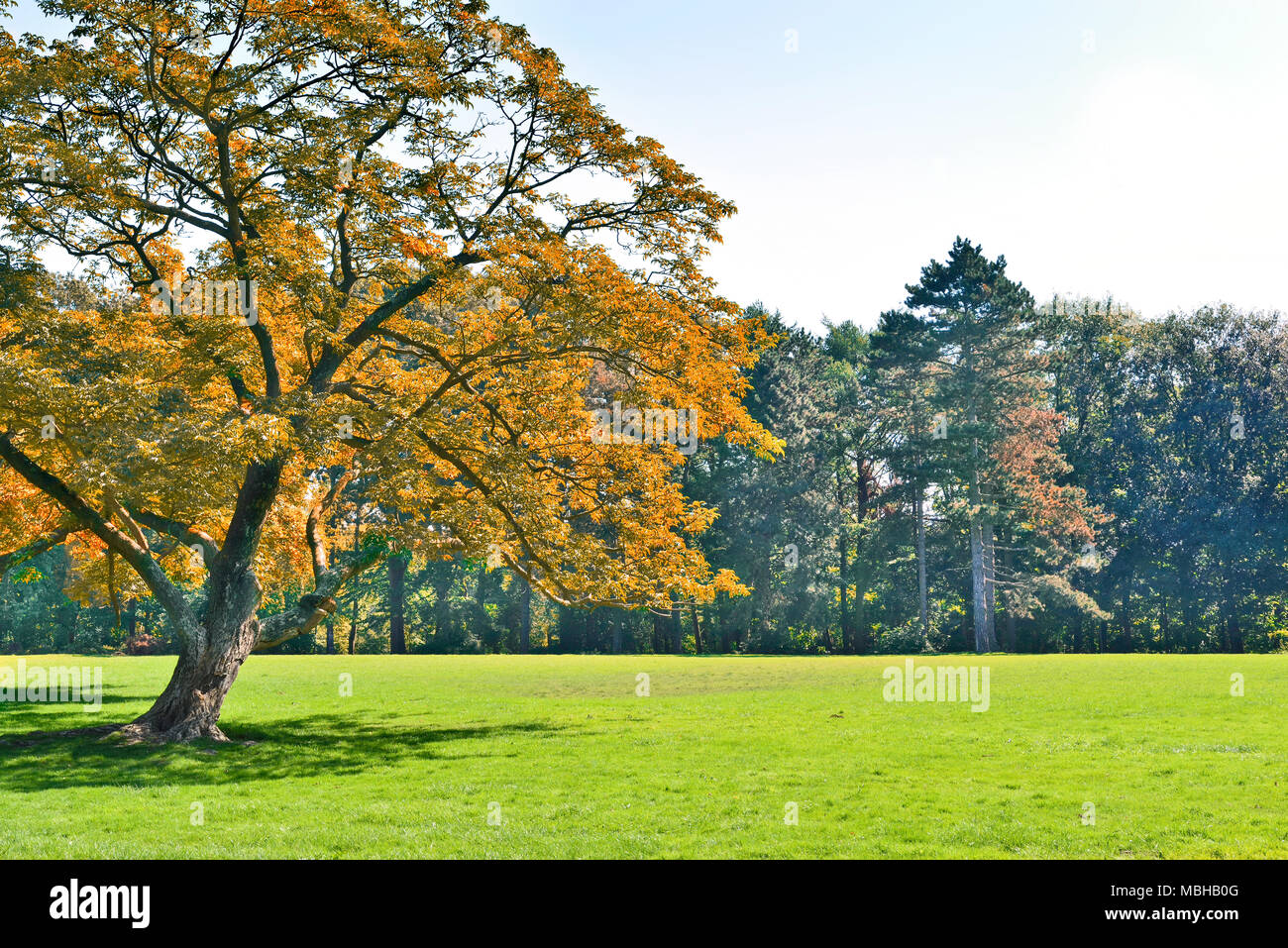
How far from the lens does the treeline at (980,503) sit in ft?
163

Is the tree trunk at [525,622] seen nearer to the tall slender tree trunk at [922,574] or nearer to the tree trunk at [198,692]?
the tall slender tree trunk at [922,574]

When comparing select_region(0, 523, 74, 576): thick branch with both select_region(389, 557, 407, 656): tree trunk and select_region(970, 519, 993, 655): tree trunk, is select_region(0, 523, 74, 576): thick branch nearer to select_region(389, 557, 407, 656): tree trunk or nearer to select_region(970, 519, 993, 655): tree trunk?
select_region(389, 557, 407, 656): tree trunk

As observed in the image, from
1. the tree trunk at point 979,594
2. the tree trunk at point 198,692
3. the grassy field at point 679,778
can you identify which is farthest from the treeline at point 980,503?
the tree trunk at point 198,692

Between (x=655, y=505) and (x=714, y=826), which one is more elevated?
(x=655, y=505)

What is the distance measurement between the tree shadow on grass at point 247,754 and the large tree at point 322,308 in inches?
46.5

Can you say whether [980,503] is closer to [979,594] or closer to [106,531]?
[979,594]

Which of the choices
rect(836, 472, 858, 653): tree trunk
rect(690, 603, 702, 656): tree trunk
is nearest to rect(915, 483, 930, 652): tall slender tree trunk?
rect(836, 472, 858, 653): tree trunk

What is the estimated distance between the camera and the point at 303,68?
1580 centimetres

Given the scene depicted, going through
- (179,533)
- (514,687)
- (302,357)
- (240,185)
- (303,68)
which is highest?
(303,68)

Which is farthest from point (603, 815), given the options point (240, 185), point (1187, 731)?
point (240, 185)

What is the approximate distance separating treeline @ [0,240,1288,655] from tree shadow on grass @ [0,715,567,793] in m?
36.6

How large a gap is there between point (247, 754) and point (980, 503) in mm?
40486

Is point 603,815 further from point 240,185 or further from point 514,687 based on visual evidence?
point 514,687

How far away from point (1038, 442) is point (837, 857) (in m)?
45.3
